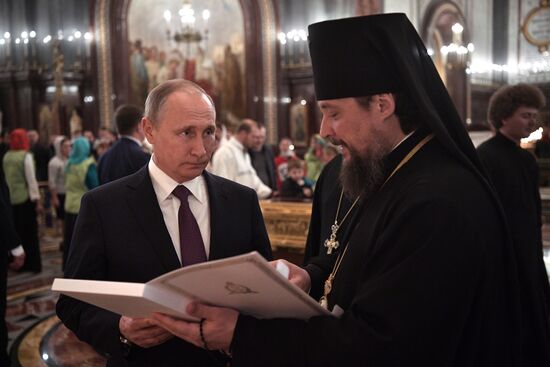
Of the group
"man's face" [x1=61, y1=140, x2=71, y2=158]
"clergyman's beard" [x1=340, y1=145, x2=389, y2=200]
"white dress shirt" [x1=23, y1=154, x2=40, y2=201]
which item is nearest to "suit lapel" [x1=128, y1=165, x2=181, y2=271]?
"clergyman's beard" [x1=340, y1=145, x2=389, y2=200]

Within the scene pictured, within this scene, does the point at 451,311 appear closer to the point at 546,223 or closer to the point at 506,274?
the point at 506,274

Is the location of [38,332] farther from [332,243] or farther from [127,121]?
[332,243]

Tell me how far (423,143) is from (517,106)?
104 inches

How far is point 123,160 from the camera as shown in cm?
515

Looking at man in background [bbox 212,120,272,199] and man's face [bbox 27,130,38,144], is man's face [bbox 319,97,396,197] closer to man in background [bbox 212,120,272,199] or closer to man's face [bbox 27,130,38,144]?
man in background [bbox 212,120,272,199]

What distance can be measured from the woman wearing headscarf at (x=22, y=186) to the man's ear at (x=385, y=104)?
7.03m

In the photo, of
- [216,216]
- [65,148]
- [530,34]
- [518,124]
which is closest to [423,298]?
[216,216]

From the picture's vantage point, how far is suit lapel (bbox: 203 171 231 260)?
2221 mm

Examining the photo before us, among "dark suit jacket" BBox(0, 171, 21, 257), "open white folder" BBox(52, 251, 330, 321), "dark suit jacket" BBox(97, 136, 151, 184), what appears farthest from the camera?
"dark suit jacket" BBox(97, 136, 151, 184)

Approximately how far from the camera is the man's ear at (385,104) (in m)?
1.85

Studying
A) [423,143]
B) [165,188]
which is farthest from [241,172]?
[423,143]

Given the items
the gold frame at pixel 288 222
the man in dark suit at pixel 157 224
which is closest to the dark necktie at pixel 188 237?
the man in dark suit at pixel 157 224

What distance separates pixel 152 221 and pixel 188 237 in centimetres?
14

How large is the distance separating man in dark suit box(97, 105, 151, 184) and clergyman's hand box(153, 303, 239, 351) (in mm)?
3600
